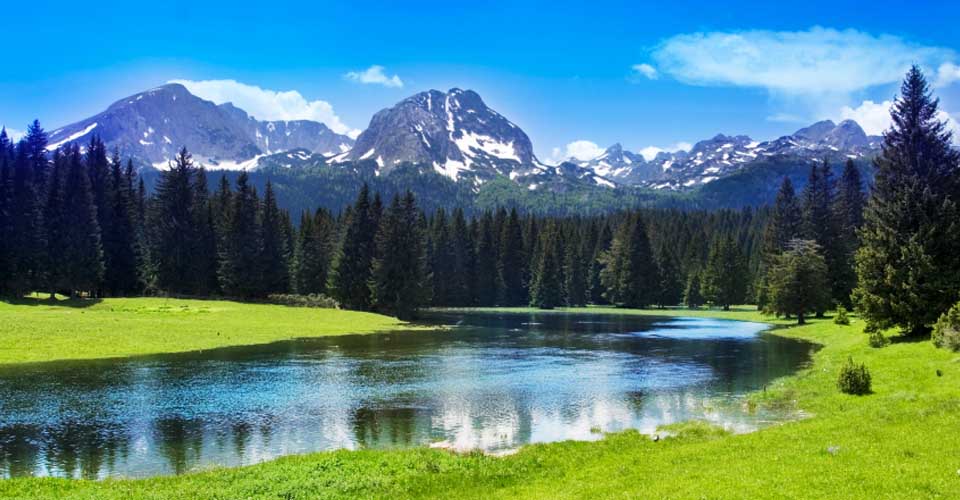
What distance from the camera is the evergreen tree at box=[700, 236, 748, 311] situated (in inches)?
6068

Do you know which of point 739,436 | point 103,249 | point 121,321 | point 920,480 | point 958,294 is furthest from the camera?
point 103,249

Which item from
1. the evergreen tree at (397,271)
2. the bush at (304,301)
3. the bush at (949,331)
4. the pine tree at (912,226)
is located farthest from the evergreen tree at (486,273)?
the bush at (949,331)

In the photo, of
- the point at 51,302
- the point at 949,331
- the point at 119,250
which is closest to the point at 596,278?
the point at 119,250

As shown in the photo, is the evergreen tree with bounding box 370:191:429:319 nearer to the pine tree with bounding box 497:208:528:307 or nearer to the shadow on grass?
the shadow on grass

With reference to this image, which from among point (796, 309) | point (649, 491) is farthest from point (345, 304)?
point (649, 491)

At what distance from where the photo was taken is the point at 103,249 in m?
106

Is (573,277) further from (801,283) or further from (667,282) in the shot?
(801,283)

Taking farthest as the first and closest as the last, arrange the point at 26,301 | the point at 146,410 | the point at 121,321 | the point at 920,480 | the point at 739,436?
1. the point at 26,301
2. the point at 121,321
3. the point at 146,410
4. the point at 739,436
5. the point at 920,480

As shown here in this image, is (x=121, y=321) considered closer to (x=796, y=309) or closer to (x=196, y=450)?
(x=196, y=450)

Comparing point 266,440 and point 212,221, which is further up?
point 212,221

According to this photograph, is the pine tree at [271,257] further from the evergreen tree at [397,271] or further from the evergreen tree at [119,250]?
the evergreen tree at [119,250]

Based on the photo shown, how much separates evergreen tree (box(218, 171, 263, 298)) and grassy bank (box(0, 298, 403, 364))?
14.8 metres

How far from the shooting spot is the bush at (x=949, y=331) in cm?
3747

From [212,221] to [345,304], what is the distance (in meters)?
31.2
